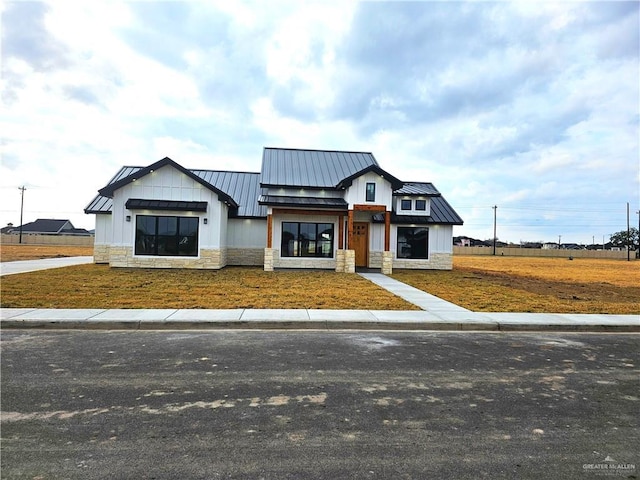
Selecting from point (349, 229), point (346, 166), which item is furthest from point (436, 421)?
point (346, 166)

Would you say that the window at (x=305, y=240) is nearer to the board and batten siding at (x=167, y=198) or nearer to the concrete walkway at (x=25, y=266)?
the board and batten siding at (x=167, y=198)

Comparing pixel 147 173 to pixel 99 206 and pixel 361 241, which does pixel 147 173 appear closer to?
pixel 99 206

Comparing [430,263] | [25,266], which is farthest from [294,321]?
[25,266]

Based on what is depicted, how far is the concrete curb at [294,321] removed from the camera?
8312 mm

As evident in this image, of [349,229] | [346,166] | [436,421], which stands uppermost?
[346,166]

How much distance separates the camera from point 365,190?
21734 millimetres

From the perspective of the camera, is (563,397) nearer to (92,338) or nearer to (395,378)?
(395,378)

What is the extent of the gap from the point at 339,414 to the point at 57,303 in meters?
8.85

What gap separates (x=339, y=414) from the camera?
440 cm

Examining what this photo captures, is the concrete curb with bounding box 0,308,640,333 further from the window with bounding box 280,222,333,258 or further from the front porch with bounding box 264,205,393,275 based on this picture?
the window with bounding box 280,222,333,258

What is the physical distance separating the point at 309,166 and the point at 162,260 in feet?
34.8

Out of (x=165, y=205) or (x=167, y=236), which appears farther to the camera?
(x=167, y=236)

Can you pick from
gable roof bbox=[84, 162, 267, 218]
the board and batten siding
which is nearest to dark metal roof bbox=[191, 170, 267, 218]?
gable roof bbox=[84, 162, 267, 218]

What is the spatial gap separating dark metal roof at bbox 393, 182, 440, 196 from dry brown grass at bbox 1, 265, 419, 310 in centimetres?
962
